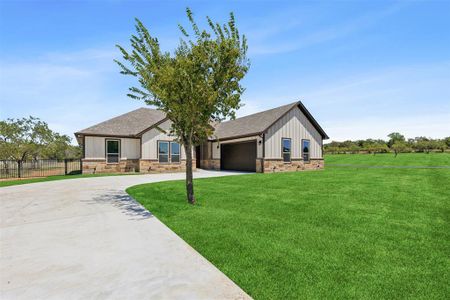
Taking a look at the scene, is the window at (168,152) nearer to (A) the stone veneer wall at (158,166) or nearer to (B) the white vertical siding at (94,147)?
(A) the stone veneer wall at (158,166)

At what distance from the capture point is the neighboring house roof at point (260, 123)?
2127 cm

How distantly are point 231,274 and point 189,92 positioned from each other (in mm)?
5930

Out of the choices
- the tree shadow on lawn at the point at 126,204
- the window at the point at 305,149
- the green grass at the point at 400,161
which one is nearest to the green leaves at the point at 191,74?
the tree shadow on lawn at the point at 126,204

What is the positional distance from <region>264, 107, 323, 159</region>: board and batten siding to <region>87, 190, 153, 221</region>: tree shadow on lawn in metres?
13.9

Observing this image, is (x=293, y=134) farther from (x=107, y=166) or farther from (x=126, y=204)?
(x=126, y=204)

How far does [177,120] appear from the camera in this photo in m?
8.24

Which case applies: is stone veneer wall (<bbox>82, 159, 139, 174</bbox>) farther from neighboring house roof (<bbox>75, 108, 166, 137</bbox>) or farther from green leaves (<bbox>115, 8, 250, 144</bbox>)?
green leaves (<bbox>115, 8, 250, 144</bbox>)

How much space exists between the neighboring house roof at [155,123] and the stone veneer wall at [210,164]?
9.71 ft

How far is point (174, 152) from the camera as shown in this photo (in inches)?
900

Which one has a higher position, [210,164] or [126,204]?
[210,164]

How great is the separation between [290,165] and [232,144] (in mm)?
6514

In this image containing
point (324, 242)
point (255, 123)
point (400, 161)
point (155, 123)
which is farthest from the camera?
point (400, 161)

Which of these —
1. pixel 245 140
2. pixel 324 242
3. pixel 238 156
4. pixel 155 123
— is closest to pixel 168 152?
pixel 155 123

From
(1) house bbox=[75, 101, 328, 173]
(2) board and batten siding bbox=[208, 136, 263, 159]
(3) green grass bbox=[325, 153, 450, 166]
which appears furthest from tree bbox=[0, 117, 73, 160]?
(3) green grass bbox=[325, 153, 450, 166]
